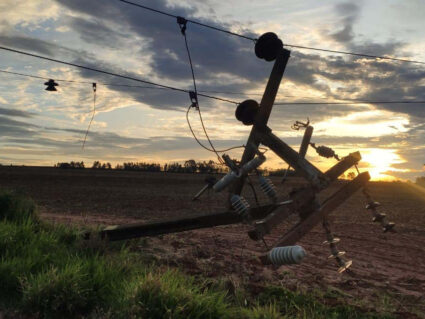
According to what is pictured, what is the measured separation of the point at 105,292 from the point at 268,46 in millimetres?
6385

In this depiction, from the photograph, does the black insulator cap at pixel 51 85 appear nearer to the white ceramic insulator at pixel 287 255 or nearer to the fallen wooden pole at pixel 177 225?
the fallen wooden pole at pixel 177 225

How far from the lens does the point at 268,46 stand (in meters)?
9.80

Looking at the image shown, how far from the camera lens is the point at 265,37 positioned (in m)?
9.82

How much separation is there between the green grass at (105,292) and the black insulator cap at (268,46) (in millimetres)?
5243

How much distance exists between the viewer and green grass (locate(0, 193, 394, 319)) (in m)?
6.31

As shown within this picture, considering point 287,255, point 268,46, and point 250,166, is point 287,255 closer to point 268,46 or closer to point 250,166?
point 250,166

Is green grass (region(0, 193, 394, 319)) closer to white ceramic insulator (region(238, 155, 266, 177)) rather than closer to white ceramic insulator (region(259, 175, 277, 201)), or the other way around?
white ceramic insulator (region(259, 175, 277, 201))

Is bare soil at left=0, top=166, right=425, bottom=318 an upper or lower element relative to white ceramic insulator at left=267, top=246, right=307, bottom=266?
lower

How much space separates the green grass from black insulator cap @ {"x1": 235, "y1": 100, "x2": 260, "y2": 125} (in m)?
3.83

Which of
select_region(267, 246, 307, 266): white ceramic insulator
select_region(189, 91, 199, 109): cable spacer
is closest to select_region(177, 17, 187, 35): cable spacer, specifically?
select_region(189, 91, 199, 109): cable spacer

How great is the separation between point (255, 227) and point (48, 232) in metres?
5.51

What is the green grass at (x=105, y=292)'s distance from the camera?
631cm

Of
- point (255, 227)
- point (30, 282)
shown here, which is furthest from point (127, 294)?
point (255, 227)

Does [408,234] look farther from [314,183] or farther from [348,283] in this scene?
[314,183]
